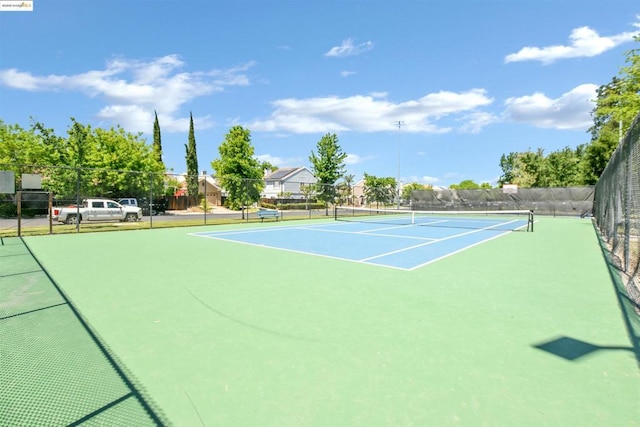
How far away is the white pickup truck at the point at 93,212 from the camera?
19875mm

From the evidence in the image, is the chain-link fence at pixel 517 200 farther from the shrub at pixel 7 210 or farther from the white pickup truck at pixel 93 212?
the shrub at pixel 7 210

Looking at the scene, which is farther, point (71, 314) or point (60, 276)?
point (60, 276)

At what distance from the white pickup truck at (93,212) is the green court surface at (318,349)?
1528cm

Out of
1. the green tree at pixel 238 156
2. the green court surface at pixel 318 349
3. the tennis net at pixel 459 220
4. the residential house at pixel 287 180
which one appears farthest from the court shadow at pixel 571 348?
the residential house at pixel 287 180

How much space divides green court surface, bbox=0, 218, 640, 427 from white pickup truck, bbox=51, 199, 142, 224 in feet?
50.1

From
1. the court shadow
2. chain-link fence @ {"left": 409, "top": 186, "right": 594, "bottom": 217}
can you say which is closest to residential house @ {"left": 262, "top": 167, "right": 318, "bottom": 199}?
chain-link fence @ {"left": 409, "top": 186, "right": 594, "bottom": 217}

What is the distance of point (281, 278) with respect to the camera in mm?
6809

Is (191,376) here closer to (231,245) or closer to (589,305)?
(589,305)

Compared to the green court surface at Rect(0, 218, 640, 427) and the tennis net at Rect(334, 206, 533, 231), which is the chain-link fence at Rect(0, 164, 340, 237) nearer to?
the tennis net at Rect(334, 206, 533, 231)

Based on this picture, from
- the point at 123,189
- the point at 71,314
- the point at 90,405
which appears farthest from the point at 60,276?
the point at 123,189

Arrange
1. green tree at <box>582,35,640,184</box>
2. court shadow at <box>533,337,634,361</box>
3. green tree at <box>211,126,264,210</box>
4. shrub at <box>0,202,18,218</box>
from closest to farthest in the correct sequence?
court shadow at <box>533,337,634,361</box> < green tree at <box>582,35,640,184</box> < shrub at <box>0,202,18,218</box> < green tree at <box>211,126,264,210</box>

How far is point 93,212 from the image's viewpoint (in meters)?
20.7

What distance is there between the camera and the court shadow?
355 centimetres

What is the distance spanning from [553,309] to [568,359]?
178 centimetres
